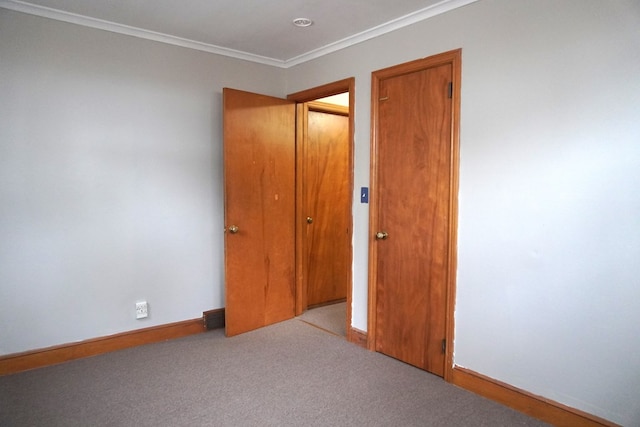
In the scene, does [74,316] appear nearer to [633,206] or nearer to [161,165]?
[161,165]

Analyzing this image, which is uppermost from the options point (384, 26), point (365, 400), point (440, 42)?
point (384, 26)

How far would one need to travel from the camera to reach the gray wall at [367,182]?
186 cm

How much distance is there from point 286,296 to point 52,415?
6.57 ft

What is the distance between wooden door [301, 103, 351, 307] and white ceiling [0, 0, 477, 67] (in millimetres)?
906

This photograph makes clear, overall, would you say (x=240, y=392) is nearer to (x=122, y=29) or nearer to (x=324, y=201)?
(x=324, y=201)

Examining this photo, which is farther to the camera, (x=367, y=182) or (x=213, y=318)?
(x=213, y=318)

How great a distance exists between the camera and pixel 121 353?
Answer: 2.92 metres

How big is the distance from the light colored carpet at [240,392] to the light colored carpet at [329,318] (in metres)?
0.41

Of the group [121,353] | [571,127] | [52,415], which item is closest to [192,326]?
[121,353]

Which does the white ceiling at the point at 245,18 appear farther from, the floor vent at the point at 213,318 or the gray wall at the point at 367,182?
the floor vent at the point at 213,318

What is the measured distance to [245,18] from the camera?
2.70m

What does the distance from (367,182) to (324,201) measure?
3.94 ft

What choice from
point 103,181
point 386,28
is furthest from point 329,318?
point 386,28

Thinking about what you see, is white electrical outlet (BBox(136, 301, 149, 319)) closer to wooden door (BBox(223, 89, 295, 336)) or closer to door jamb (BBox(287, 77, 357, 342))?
wooden door (BBox(223, 89, 295, 336))
